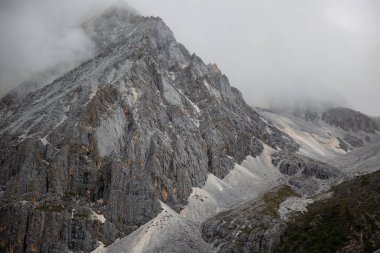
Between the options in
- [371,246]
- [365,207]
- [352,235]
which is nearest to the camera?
[371,246]

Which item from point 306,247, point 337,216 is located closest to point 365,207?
point 337,216

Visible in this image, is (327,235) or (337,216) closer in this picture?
(327,235)

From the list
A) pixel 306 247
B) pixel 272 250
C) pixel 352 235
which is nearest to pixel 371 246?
pixel 352 235

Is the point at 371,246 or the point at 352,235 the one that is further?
the point at 352,235

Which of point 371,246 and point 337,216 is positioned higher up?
point 337,216

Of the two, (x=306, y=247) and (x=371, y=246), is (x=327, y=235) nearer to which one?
(x=306, y=247)

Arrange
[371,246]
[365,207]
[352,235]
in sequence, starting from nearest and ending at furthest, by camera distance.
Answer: [371,246], [352,235], [365,207]

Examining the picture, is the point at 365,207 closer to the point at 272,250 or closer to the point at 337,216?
the point at 337,216

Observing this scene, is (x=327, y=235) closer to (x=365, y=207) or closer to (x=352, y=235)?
(x=352, y=235)
